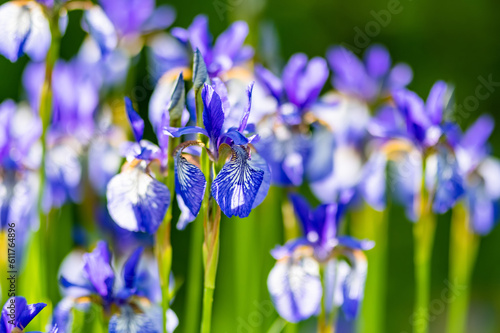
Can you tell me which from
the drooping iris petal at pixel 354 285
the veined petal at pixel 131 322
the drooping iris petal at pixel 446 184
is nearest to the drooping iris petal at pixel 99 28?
the veined petal at pixel 131 322

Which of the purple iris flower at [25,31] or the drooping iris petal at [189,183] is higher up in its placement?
the purple iris flower at [25,31]

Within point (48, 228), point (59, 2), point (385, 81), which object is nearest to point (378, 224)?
point (385, 81)

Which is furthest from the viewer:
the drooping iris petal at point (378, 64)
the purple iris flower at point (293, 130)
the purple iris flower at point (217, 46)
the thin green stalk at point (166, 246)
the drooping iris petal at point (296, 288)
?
the drooping iris petal at point (378, 64)

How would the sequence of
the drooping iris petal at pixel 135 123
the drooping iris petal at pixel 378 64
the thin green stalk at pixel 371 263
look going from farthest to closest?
the drooping iris petal at pixel 378 64
the thin green stalk at pixel 371 263
the drooping iris petal at pixel 135 123

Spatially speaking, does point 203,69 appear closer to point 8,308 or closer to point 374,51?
point 8,308

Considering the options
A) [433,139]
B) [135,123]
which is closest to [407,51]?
[433,139]

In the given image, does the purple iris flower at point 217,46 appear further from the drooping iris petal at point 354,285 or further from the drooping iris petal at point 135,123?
the drooping iris petal at point 354,285

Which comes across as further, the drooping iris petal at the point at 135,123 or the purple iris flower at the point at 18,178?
the purple iris flower at the point at 18,178
